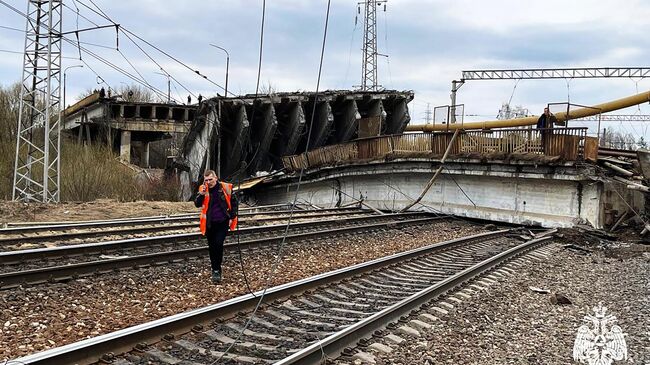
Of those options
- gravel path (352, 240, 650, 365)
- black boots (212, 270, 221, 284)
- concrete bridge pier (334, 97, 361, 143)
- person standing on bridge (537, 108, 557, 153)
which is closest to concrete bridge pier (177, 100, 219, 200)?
concrete bridge pier (334, 97, 361, 143)

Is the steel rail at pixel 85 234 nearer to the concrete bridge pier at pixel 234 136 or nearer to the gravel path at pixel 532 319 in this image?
the gravel path at pixel 532 319

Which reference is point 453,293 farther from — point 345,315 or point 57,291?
point 57,291

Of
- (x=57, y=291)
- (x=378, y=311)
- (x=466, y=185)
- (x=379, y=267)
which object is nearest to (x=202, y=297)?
(x=57, y=291)

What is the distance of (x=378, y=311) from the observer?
6824 millimetres

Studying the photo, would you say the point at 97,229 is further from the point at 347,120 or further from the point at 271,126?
the point at 347,120

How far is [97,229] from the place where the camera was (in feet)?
44.1

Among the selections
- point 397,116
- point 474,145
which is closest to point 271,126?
point 397,116

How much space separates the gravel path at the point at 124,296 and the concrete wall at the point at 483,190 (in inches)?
332

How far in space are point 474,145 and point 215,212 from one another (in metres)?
13.9

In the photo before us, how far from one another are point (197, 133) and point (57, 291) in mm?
23323

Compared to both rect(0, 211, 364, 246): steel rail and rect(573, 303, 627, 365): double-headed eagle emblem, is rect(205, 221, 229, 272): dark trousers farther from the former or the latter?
rect(573, 303, 627, 365): double-headed eagle emblem

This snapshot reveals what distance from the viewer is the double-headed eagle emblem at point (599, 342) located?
18.7 feet

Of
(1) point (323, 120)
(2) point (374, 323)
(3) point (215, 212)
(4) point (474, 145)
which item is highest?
(1) point (323, 120)

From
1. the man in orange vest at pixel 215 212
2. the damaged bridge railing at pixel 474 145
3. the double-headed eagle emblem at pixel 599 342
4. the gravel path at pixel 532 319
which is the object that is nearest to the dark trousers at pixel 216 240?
the man in orange vest at pixel 215 212
